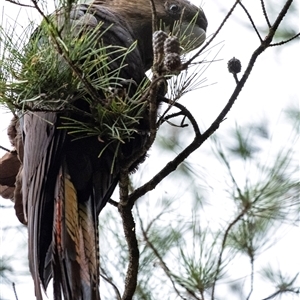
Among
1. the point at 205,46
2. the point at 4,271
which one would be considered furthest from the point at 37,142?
the point at 4,271

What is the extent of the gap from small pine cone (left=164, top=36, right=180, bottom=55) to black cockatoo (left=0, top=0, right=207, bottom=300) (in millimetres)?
358

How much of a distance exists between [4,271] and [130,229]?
1.34 m

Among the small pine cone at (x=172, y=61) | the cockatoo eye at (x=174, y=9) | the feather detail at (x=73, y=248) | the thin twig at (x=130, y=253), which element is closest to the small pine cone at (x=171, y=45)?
the small pine cone at (x=172, y=61)

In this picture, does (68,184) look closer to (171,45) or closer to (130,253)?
(130,253)

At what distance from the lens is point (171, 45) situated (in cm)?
167

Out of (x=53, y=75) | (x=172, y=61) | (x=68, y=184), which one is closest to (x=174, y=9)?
(x=68, y=184)

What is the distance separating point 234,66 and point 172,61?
14.1 inches

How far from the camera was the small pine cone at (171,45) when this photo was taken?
1677 mm

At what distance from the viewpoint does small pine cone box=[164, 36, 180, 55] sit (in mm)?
1677

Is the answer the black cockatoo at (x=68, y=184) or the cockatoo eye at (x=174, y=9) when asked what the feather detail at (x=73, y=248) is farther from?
the cockatoo eye at (x=174, y=9)

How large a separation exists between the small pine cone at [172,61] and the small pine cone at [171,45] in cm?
Answer: 1

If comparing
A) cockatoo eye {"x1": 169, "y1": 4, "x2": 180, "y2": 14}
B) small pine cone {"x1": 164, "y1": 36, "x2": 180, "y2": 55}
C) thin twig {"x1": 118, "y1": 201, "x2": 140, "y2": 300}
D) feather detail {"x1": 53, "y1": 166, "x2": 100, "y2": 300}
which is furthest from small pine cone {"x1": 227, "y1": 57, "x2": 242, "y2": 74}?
cockatoo eye {"x1": 169, "y1": 4, "x2": 180, "y2": 14}

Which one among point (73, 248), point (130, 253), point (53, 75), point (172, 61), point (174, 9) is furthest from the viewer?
point (174, 9)

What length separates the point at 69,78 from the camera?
1.86m
